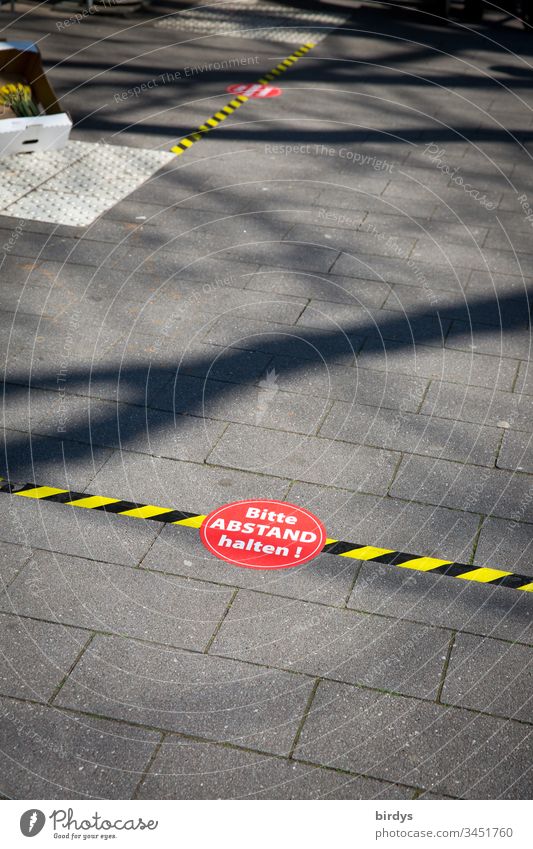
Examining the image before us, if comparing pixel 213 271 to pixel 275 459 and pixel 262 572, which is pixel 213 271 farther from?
pixel 262 572

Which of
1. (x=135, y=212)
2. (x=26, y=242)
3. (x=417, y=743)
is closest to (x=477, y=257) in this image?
(x=135, y=212)

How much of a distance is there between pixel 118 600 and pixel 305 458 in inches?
79.1

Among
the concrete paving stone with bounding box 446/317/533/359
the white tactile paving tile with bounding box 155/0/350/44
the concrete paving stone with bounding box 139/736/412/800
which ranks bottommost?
the concrete paving stone with bounding box 446/317/533/359

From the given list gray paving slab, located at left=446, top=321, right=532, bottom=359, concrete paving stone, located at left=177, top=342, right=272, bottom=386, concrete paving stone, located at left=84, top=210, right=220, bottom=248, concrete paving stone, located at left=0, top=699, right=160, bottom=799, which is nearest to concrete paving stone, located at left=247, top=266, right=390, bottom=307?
gray paving slab, located at left=446, top=321, right=532, bottom=359

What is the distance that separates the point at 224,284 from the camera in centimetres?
954

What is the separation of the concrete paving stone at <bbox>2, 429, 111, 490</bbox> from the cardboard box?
630 centimetres

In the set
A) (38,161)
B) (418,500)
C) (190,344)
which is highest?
(38,161)

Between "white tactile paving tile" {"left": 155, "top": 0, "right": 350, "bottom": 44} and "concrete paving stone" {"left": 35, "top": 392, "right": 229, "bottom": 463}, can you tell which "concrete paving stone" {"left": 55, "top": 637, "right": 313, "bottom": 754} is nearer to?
"concrete paving stone" {"left": 35, "top": 392, "right": 229, "bottom": 463}

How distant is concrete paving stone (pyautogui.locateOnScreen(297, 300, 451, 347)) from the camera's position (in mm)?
8820

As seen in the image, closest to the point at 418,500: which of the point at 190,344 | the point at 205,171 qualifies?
the point at 190,344

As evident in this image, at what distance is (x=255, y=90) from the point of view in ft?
51.1

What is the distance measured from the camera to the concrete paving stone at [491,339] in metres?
8.67

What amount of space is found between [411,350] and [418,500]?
88.2 inches
